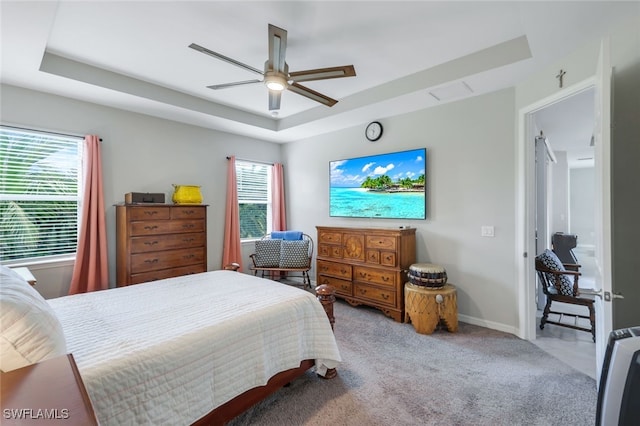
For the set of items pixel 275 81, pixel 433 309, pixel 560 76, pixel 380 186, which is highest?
pixel 560 76

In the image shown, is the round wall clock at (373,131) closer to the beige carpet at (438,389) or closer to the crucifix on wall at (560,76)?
the crucifix on wall at (560,76)

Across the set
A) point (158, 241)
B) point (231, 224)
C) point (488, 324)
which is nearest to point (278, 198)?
point (231, 224)

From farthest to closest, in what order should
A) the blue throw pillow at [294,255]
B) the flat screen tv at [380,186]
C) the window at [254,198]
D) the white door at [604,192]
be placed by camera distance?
1. the window at [254,198]
2. the blue throw pillow at [294,255]
3. the flat screen tv at [380,186]
4. the white door at [604,192]

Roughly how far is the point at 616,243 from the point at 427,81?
212 centimetres

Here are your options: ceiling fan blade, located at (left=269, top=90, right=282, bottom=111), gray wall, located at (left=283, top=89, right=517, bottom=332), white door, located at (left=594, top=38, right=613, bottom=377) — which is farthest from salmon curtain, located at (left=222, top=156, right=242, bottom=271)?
white door, located at (left=594, top=38, right=613, bottom=377)

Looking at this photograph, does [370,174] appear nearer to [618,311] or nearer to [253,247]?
[253,247]

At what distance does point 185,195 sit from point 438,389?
3.53 metres

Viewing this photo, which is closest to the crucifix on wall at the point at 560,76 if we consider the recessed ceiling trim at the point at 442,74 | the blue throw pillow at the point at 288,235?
the recessed ceiling trim at the point at 442,74

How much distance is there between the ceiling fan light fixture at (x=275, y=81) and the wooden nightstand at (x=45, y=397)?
206 cm

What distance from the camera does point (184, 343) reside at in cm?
146

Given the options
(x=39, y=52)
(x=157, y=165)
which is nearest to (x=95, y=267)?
(x=157, y=165)

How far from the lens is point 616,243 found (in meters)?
1.99

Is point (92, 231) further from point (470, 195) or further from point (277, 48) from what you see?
point (470, 195)

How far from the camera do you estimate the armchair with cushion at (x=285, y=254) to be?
4.55 m
